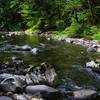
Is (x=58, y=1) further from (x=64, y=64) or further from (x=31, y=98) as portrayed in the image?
(x=31, y=98)

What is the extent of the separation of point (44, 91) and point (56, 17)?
29168 millimetres

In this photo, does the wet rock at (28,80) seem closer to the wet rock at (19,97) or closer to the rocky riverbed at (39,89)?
the rocky riverbed at (39,89)

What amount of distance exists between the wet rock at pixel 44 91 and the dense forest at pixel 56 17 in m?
16.0

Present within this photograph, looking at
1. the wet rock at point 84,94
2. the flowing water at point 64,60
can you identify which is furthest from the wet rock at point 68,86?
the wet rock at point 84,94

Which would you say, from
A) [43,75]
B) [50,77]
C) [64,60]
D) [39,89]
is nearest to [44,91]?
[39,89]

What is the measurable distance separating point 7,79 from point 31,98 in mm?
1790

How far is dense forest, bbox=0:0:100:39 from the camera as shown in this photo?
3211 centimetres

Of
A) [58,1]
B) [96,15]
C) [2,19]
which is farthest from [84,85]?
[2,19]

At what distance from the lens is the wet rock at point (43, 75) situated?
43.6 ft

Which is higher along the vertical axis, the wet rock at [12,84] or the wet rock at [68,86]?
A: the wet rock at [12,84]

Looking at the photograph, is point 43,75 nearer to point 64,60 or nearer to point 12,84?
point 12,84

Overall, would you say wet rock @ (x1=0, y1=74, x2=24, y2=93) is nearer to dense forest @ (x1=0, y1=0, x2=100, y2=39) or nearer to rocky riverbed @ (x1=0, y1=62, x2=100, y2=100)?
rocky riverbed @ (x1=0, y1=62, x2=100, y2=100)

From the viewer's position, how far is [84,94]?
1144 cm

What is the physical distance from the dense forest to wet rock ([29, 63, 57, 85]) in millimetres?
13726
